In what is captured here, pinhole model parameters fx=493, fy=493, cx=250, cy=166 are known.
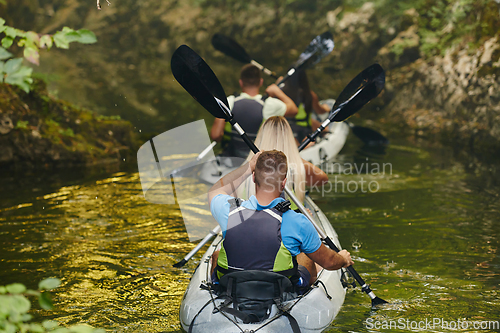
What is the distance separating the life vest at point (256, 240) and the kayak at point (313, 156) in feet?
10.4

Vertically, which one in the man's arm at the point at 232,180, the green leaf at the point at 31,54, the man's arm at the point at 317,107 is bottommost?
the man's arm at the point at 232,180

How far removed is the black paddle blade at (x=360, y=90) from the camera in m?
4.61

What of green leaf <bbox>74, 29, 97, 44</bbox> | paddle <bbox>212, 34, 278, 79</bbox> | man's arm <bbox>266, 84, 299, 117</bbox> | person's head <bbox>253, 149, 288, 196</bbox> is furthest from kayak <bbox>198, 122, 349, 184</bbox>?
green leaf <bbox>74, 29, 97, 44</bbox>

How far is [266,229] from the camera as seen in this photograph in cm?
278

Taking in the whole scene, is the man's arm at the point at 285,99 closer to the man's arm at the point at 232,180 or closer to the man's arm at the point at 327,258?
the man's arm at the point at 232,180

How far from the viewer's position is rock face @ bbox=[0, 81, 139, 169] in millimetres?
8695

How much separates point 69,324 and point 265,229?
1763 millimetres

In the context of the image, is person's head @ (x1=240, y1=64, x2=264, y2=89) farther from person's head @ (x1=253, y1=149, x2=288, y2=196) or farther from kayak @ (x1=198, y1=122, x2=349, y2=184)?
person's head @ (x1=253, y1=149, x2=288, y2=196)

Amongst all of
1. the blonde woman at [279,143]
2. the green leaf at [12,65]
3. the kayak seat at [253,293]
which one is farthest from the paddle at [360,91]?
the green leaf at [12,65]

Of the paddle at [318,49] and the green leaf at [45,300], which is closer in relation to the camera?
the green leaf at [45,300]

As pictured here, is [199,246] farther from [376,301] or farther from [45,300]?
[45,300]

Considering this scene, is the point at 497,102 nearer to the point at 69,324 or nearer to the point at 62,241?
the point at 62,241

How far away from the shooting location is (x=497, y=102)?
9.66m

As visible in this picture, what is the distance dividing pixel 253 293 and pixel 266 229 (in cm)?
40
